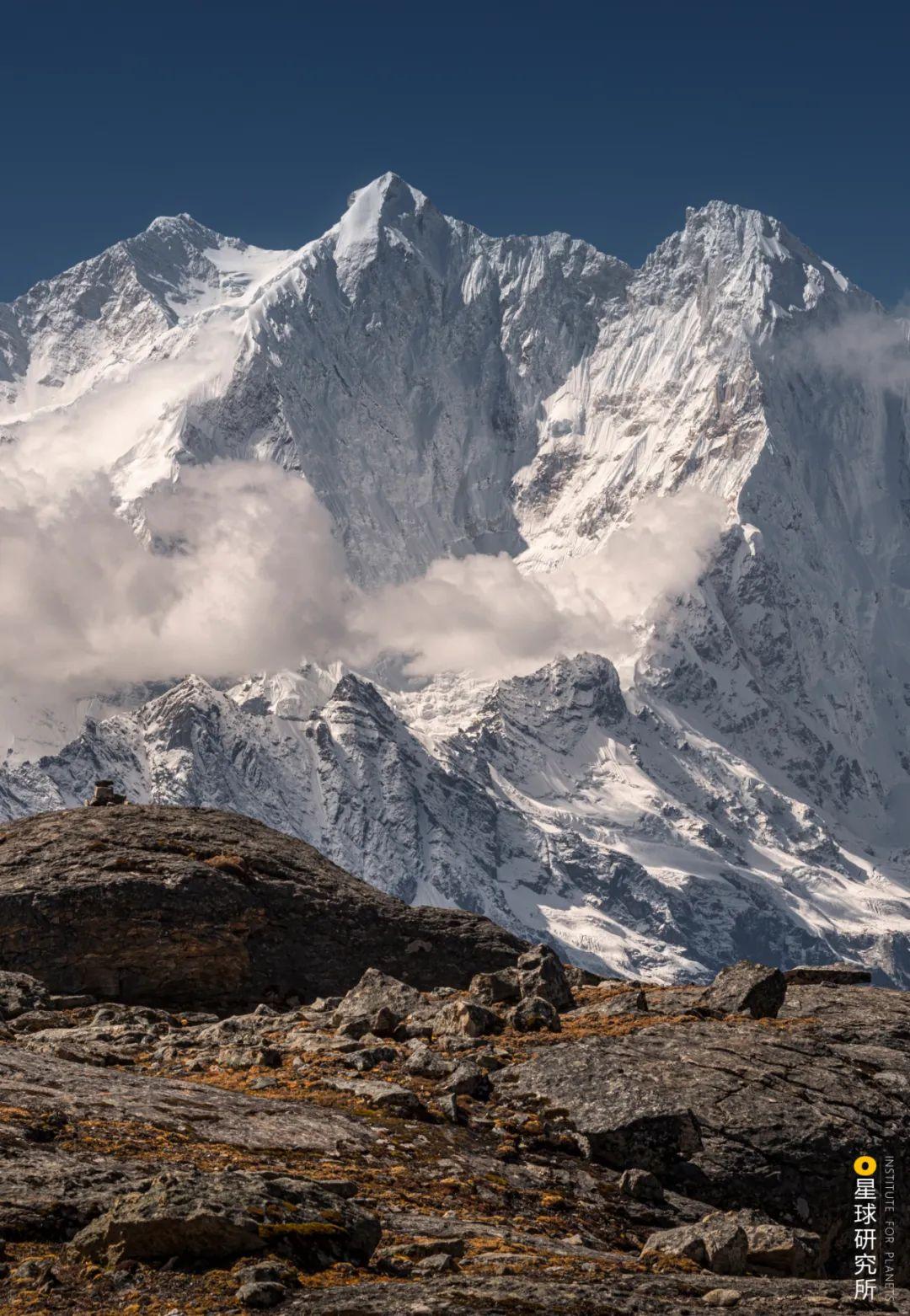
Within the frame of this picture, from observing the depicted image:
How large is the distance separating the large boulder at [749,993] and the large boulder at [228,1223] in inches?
607

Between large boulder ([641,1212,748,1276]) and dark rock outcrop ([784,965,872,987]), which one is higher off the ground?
dark rock outcrop ([784,965,872,987])

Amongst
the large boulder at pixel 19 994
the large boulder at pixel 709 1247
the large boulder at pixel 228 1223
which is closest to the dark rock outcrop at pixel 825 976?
the large boulder at pixel 19 994

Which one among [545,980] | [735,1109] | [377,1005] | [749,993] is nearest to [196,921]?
[377,1005]

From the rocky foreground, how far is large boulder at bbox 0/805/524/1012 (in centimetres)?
7

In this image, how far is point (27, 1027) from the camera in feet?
99.6

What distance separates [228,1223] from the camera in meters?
16.9

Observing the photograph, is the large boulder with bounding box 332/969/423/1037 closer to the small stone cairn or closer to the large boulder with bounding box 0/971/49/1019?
the large boulder with bounding box 0/971/49/1019

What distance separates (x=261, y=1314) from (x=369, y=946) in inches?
913

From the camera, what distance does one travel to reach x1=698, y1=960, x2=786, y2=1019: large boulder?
32656mm

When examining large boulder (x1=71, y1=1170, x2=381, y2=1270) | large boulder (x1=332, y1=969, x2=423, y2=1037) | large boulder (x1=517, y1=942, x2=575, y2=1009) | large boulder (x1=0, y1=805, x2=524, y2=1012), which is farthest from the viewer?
large boulder (x1=0, y1=805, x2=524, y2=1012)

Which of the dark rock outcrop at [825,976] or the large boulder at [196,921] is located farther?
the dark rock outcrop at [825,976]

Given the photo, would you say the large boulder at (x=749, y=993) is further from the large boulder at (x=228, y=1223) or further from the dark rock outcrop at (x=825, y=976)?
the large boulder at (x=228, y=1223)

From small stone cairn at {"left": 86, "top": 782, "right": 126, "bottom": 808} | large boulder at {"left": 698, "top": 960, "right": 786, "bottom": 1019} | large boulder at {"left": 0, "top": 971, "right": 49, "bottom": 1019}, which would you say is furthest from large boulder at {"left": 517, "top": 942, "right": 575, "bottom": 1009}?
small stone cairn at {"left": 86, "top": 782, "right": 126, "bottom": 808}

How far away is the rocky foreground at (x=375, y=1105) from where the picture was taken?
1709cm
